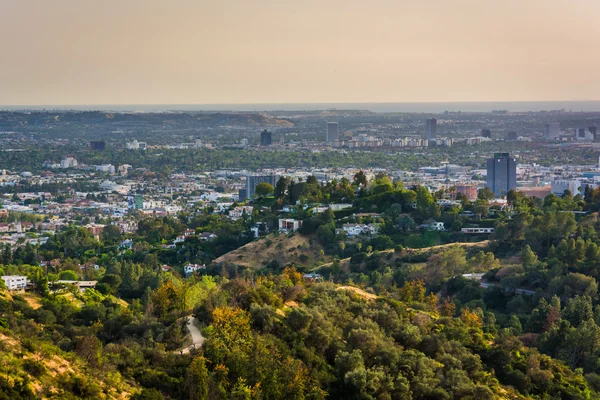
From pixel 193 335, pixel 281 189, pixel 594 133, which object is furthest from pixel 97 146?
pixel 193 335

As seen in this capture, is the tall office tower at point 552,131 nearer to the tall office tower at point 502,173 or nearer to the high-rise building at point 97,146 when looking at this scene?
the tall office tower at point 502,173

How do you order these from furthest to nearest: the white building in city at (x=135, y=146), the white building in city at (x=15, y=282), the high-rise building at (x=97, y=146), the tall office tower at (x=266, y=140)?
1. the tall office tower at (x=266, y=140)
2. the white building in city at (x=135, y=146)
3. the high-rise building at (x=97, y=146)
4. the white building in city at (x=15, y=282)

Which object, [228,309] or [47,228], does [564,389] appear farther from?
[47,228]

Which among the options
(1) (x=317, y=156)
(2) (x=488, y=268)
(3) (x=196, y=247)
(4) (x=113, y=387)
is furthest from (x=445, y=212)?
(1) (x=317, y=156)

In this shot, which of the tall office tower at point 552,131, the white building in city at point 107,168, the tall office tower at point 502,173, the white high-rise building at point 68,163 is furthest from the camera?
the tall office tower at point 552,131

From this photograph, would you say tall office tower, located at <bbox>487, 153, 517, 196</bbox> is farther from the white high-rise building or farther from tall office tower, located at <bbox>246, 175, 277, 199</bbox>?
the white high-rise building

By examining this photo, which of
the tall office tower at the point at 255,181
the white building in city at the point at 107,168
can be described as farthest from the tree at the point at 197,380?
the white building in city at the point at 107,168
